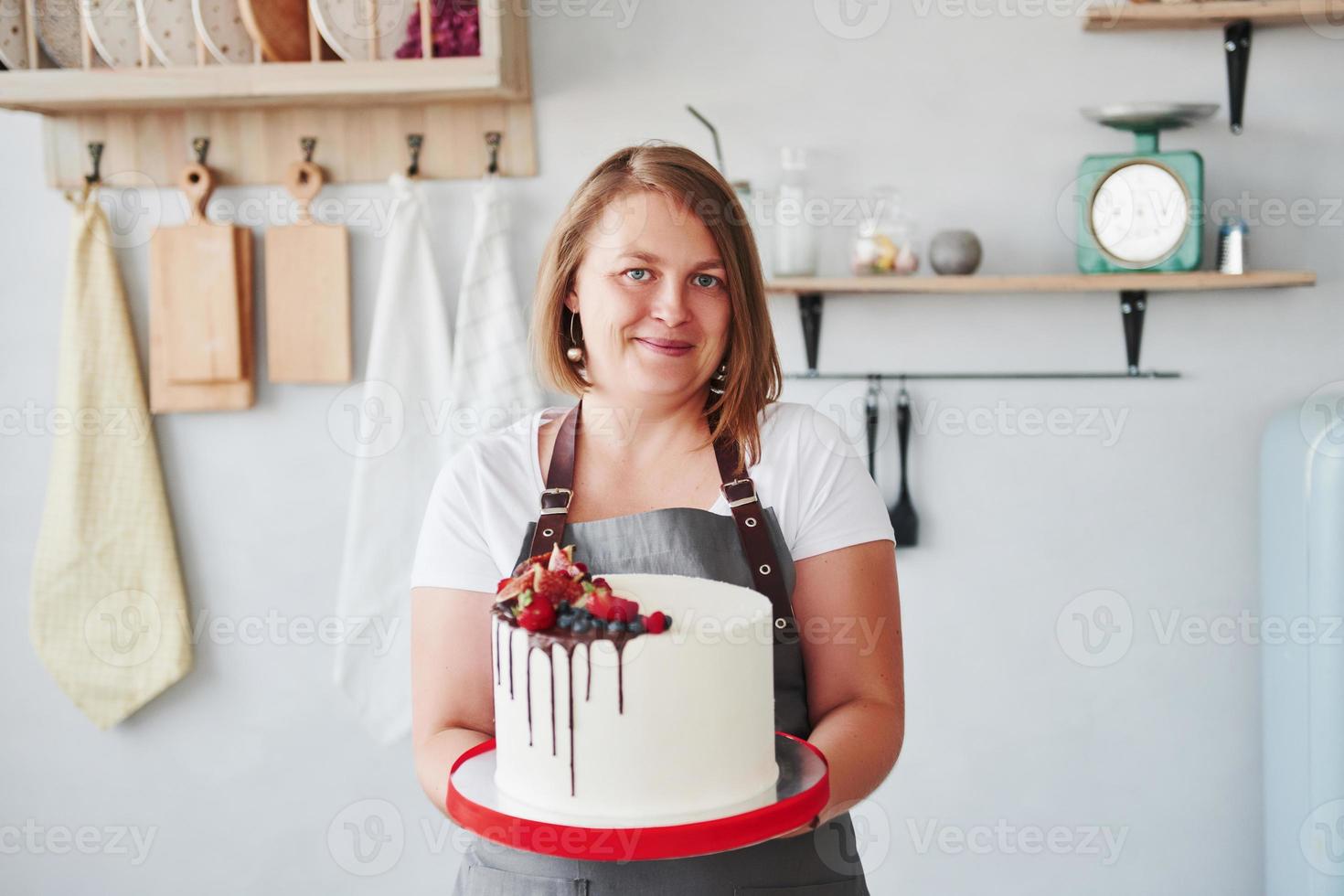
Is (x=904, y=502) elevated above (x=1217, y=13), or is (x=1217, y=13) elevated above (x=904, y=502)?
(x=1217, y=13)

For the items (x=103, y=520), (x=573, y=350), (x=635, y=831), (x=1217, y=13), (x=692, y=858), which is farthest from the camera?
(x=103, y=520)

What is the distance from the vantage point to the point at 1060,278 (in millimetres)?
2018

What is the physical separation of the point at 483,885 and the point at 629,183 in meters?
0.72

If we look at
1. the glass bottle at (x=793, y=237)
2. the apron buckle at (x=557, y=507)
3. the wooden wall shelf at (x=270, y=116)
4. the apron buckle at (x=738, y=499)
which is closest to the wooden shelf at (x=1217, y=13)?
the glass bottle at (x=793, y=237)

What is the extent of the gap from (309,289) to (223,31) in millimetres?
456

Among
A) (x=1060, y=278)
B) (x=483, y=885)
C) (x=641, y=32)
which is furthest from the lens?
(x=641, y=32)

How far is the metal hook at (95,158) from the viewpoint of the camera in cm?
229

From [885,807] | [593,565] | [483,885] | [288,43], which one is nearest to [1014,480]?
[885,807]

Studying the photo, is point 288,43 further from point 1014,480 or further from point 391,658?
point 1014,480

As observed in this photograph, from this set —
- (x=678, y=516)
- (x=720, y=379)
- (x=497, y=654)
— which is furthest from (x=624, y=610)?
(x=720, y=379)

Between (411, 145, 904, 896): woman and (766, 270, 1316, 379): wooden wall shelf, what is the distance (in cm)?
77

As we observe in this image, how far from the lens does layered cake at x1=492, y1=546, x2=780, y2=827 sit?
3.19ft

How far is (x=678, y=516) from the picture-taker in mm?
1259

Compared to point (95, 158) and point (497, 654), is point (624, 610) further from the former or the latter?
point (95, 158)
